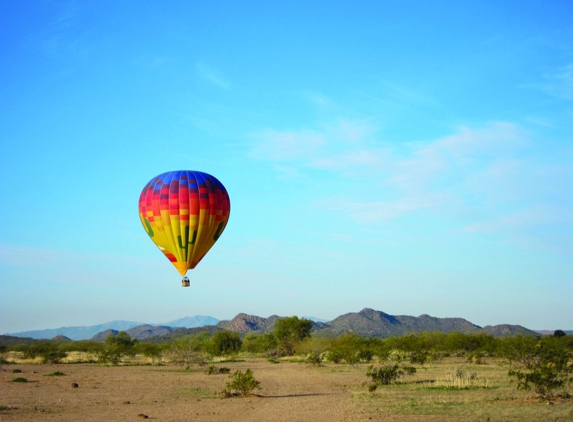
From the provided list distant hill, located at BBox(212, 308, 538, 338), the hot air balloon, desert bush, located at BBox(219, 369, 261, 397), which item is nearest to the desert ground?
desert bush, located at BBox(219, 369, 261, 397)

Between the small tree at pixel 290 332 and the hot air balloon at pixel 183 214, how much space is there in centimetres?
4035

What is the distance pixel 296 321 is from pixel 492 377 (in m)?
42.9

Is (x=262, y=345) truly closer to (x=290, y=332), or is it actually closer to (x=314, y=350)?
(x=290, y=332)

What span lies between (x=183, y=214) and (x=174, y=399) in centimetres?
913

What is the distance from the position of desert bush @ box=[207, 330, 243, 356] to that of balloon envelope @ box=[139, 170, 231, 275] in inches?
1359

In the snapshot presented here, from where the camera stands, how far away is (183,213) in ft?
94.9

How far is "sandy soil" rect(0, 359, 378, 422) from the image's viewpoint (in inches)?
744

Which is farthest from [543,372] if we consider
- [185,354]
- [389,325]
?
[389,325]

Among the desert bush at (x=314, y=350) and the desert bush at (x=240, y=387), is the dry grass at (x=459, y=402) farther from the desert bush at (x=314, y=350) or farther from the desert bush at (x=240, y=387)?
the desert bush at (x=314, y=350)

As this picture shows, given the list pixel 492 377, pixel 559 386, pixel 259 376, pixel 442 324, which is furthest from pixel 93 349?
pixel 442 324

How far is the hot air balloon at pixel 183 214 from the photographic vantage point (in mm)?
29047

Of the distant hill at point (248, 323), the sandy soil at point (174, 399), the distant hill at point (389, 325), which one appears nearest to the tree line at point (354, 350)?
the sandy soil at point (174, 399)

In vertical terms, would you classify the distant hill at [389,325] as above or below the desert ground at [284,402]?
above

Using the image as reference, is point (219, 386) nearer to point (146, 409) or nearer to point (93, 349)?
point (146, 409)
